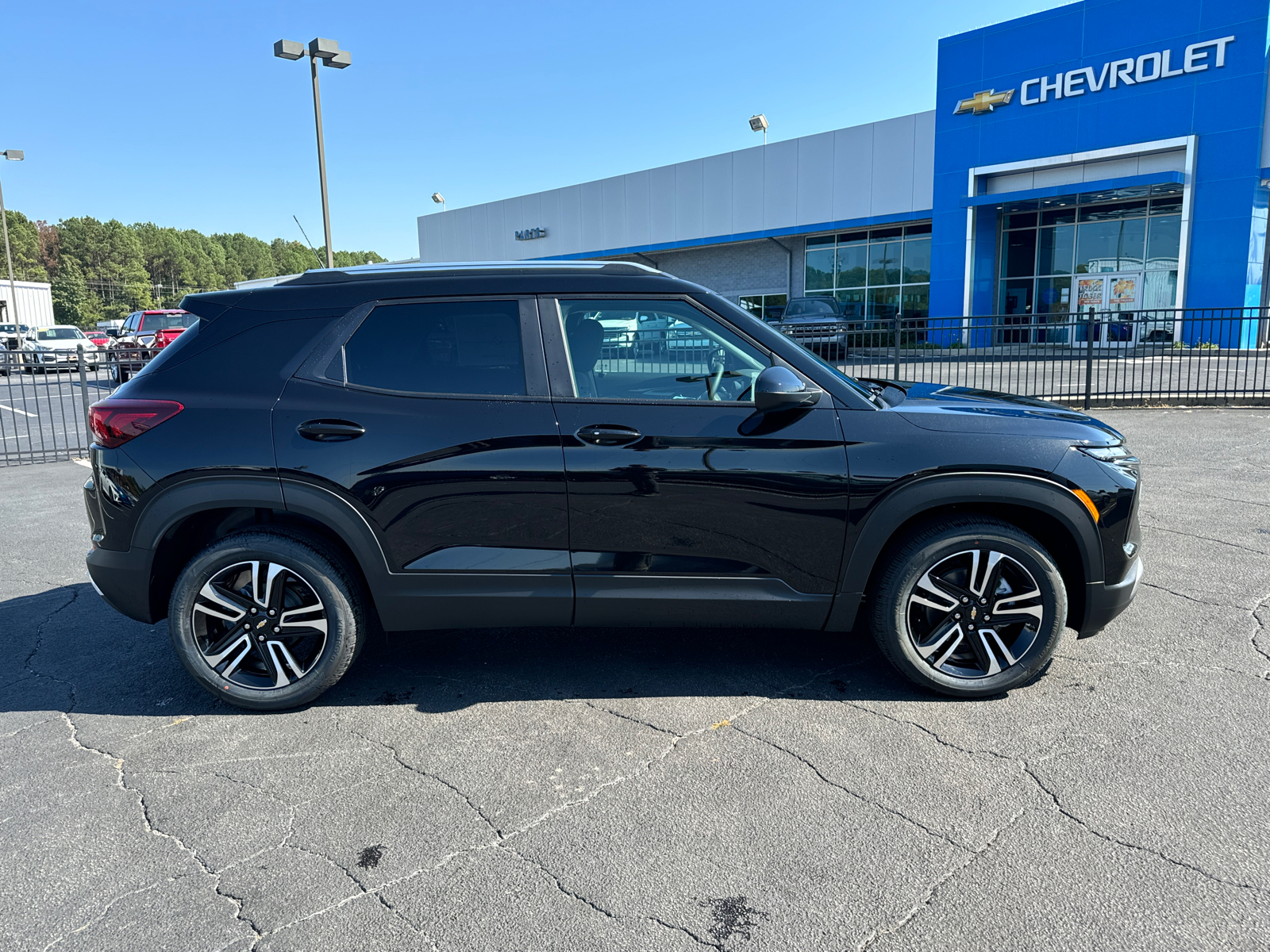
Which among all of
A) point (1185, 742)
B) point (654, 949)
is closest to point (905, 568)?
point (1185, 742)

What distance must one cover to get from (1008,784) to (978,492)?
1.10 meters

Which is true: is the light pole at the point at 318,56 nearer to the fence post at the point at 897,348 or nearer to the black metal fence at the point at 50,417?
the black metal fence at the point at 50,417

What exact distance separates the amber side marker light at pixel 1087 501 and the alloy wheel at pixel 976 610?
13.5 inches

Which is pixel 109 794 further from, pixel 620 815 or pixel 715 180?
pixel 715 180

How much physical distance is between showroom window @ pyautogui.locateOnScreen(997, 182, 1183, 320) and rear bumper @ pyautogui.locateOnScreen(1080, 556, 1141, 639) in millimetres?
23940

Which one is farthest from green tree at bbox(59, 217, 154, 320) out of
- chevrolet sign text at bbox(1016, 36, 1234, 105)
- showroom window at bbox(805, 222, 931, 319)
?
chevrolet sign text at bbox(1016, 36, 1234, 105)

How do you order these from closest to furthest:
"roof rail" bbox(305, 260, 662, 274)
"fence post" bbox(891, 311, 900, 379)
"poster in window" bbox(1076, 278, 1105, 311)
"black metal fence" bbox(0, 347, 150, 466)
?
"roof rail" bbox(305, 260, 662, 274), "black metal fence" bbox(0, 347, 150, 466), "fence post" bbox(891, 311, 900, 379), "poster in window" bbox(1076, 278, 1105, 311)

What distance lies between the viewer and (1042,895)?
2400 mm

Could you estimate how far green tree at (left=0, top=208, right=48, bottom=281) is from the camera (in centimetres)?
9794

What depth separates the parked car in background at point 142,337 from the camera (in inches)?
532

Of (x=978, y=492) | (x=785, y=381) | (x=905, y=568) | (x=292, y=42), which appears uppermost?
(x=292, y=42)

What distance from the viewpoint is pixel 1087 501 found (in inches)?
135

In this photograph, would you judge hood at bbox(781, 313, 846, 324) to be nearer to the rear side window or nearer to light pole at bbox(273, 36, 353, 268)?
light pole at bbox(273, 36, 353, 268)

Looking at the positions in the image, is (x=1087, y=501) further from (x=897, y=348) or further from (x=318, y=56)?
(x=318, y=56)
